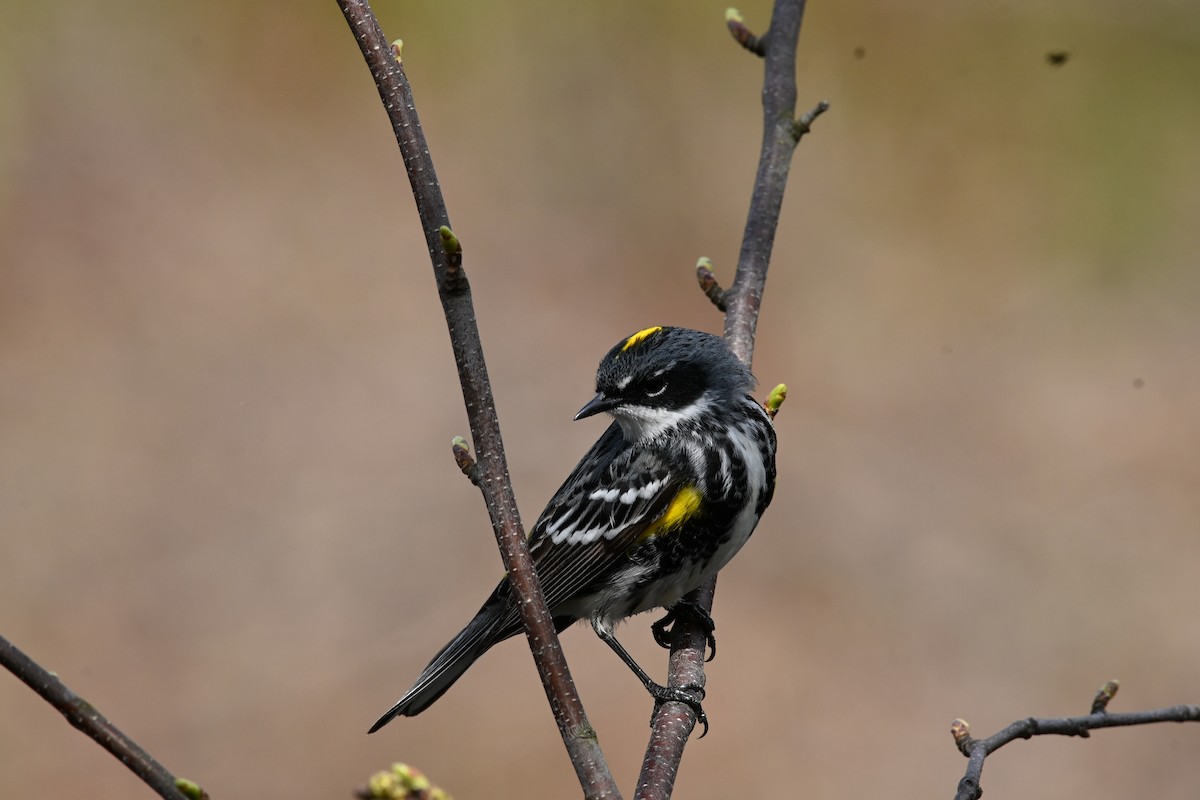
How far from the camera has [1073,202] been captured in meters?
13.2

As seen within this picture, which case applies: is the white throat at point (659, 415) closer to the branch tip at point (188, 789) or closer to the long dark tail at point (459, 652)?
the long dark tail at point (459, 652)

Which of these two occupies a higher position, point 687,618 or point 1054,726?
point 687,618

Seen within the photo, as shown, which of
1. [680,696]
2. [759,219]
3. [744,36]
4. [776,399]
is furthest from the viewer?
[744,36]

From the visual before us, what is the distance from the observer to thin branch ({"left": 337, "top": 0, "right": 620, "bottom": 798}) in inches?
119

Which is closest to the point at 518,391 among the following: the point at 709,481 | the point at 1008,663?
the point at 1008,663

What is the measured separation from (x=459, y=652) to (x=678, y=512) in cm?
103

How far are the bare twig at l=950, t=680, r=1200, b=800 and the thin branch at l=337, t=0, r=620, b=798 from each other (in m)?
0.93

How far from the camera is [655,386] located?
5.18 metres

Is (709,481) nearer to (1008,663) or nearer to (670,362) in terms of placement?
(670,362)

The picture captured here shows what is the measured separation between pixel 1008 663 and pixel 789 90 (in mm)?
6042

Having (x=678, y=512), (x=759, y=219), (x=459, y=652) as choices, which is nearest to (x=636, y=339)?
(x=678, y=512)

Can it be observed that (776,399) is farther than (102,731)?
Yes

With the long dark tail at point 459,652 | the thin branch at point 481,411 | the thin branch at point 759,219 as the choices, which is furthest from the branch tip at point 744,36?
the thin branch at point 481,411

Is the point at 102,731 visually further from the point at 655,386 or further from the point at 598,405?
the point at 655,386
